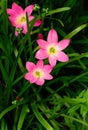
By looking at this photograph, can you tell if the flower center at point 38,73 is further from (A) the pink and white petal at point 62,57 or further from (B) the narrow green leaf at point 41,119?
(B) the narrow green leaf at point 41,119

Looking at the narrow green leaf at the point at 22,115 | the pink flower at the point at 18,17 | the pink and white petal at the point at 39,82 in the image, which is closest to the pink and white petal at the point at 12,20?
the pink flower at the point at 18,17

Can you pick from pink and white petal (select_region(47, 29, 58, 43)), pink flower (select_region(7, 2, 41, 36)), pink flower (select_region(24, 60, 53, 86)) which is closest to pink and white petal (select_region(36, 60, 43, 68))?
pink flower (select_region(24, 60, 53, 86))

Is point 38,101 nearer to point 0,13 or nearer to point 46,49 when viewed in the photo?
point 46,49

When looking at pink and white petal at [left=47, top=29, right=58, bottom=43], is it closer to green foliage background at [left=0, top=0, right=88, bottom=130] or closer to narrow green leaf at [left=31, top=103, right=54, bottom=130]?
green foliage background at [left=0, top=0, right=88, bottom=130]

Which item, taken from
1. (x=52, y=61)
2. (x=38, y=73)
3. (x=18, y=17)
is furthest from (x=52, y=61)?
(x=18, y=17)

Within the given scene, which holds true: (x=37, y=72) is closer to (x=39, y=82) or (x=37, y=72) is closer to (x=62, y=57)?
(x=39, y=82)

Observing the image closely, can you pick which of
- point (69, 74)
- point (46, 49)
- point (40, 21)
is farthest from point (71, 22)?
point (46, 49)
